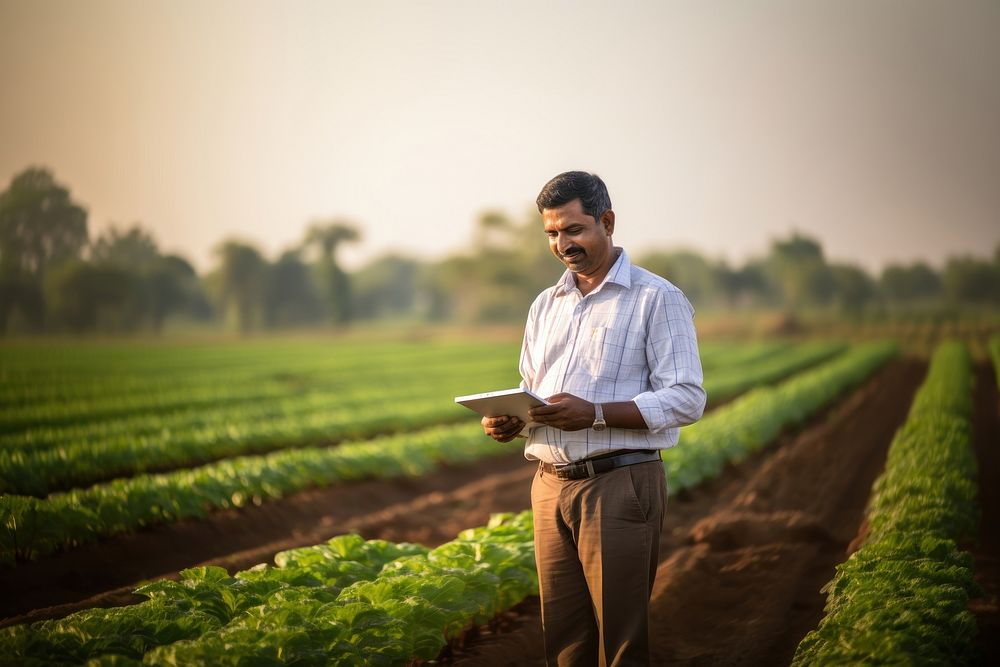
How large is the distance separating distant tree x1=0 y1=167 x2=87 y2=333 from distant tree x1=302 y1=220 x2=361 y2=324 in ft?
63.6

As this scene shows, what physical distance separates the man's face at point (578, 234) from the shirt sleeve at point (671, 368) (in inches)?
11.6

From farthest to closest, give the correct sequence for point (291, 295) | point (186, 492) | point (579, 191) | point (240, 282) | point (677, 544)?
point (291, 295) < point (240, 282) < point (186, 492) < point (677, 544) < point (579, 191)

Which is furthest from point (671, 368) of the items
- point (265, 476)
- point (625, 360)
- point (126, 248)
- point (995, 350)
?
point (995, 350)

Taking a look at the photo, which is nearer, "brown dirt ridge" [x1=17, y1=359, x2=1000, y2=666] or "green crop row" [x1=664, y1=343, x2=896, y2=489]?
"brown dirt ridge" [x1=17, y1=359, x2=1000, y2=666]

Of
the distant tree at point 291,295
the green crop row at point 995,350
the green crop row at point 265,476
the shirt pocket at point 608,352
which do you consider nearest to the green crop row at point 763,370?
the green crop row at point 265,476

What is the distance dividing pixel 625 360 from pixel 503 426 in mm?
549

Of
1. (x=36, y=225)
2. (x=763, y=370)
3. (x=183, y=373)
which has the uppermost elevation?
(x=36, y=225)

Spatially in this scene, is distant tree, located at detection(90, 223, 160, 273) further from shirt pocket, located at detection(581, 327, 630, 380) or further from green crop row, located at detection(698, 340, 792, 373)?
green crop row, located at detection(698, 340, 792, 373)

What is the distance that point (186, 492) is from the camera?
705 centimetres

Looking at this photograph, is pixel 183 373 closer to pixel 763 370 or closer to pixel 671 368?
pixel 763 370

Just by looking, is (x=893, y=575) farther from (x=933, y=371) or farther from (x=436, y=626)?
(x=933, y=371)

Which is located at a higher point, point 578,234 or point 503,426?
point 578,234

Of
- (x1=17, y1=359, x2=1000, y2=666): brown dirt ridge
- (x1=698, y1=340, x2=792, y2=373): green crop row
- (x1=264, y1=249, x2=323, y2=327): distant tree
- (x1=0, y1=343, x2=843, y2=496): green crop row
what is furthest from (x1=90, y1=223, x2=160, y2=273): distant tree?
(x1=698, y1=340, x2=792, y2=373): green crop row

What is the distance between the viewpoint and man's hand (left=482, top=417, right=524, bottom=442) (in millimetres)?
2756
